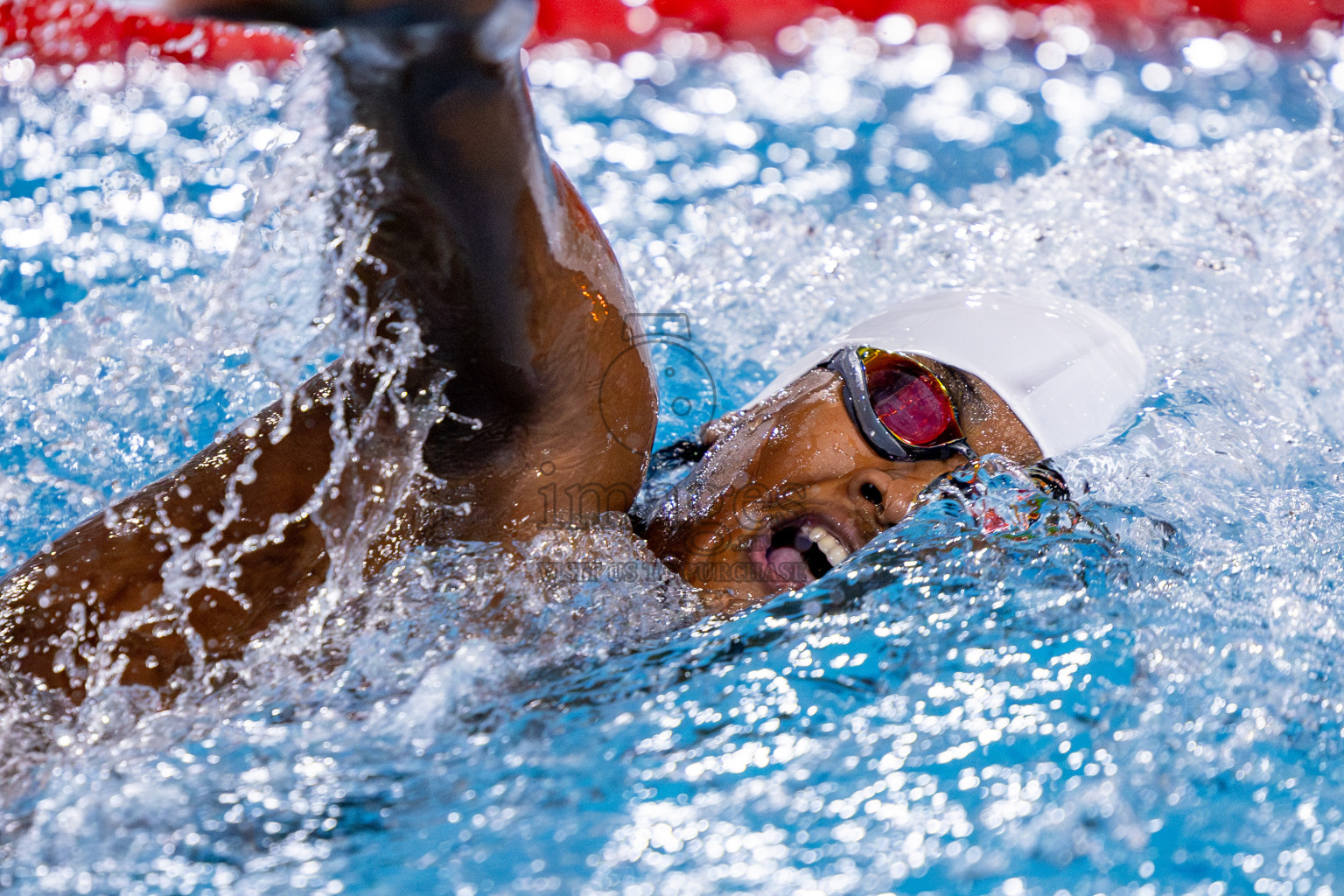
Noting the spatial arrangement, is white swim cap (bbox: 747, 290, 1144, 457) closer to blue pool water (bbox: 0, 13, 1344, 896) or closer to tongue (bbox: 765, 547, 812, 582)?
blue pool water (bbox: 0, 13, 1344, 896)

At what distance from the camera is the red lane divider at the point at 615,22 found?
4531mm

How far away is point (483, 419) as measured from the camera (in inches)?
52.9

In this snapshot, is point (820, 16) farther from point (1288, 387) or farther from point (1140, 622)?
point (1140, 622)

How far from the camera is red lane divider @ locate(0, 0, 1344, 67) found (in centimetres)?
453

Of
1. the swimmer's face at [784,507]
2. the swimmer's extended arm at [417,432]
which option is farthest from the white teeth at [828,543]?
the swimmer's extended arm at [417,432]

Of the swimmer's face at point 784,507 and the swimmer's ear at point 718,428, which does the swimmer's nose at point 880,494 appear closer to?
the swimmer's face at point 784,507

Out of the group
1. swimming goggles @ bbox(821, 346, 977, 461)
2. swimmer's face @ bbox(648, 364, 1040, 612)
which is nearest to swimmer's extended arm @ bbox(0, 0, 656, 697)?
swimmer's face @ bbox(648, 364, 1040, 612)

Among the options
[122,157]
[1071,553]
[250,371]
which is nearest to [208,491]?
[250,371]

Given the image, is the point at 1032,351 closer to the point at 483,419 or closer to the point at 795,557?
the point at 795,557

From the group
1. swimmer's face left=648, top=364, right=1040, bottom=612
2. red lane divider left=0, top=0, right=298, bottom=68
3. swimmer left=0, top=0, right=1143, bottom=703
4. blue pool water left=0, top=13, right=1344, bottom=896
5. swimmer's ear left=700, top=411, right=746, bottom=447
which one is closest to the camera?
swimmer left=0, top=0, right=1143, bottom=703

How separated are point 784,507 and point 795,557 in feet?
0.33

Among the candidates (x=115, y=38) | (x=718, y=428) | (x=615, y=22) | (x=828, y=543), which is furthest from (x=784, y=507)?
(x=115, y=38)

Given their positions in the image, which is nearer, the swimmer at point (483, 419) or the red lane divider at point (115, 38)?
the swimmer at point (483, 419)

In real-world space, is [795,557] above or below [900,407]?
below
